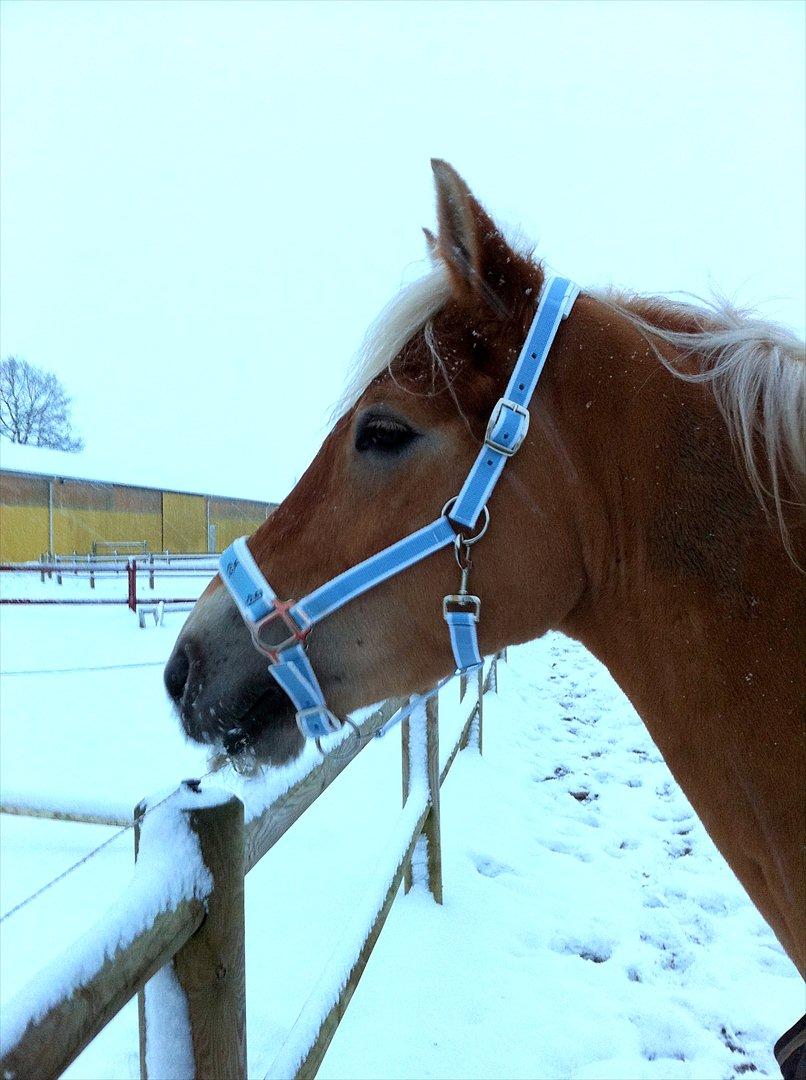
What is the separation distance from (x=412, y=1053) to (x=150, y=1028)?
1.67 meters

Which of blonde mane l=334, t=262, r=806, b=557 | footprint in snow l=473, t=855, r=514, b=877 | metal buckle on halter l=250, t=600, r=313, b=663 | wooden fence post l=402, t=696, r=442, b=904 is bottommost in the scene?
footprint in snow l=473, t=855, r=514, b=877

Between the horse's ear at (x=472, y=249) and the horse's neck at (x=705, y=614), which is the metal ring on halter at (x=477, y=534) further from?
the horse's ear at (x=472, y=249)

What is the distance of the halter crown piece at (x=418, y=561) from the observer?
1.29 metres

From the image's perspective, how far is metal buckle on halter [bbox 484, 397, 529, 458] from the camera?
1.28 meters

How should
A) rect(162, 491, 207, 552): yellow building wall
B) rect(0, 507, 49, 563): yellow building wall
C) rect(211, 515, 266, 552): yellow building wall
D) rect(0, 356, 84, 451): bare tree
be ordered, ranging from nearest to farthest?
rect(0, 507, 49, 563): yellow building wall
rect(162, 491, 207, 552): yellow building wall
rect(211, 515, 266, 552): yellow building wall
rect(0, 356, 84, 451): bare tree

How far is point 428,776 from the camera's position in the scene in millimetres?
3385

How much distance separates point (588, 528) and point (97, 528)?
27341 mm

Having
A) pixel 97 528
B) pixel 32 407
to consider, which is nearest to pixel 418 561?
pixel 97 528

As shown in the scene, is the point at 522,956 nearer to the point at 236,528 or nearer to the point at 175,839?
the point at 175,839

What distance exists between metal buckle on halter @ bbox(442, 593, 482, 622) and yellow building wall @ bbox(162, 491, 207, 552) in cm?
2977

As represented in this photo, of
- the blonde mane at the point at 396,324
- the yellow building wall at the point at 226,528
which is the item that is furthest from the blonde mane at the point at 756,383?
the yellow building wall at the point at 226,528

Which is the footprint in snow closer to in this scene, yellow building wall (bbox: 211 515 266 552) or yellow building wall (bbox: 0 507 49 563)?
yellow building wall (bbox: 0 507 49 563)

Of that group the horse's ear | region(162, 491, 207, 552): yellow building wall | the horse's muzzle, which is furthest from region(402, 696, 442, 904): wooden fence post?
region(162, 491, 207, 552): yellow building wall

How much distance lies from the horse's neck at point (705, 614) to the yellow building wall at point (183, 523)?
29929mm
